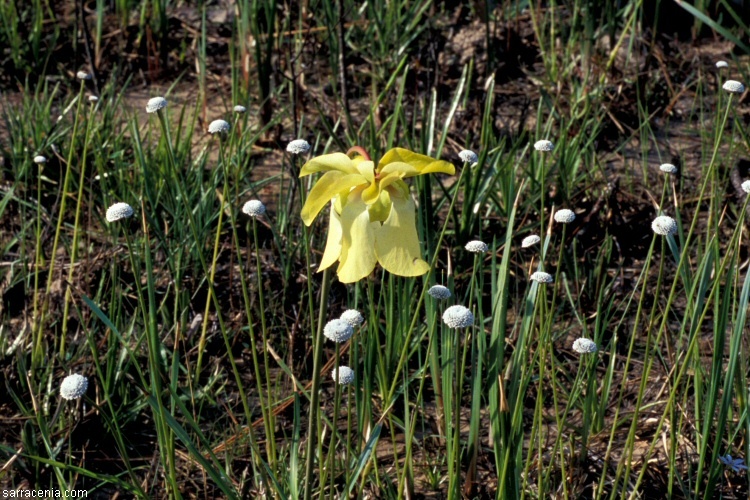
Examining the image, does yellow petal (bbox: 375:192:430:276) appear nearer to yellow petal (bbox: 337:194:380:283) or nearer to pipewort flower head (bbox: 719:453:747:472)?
yellow petal (bbox: 337:194:380:283)

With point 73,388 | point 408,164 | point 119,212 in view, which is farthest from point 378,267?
point 408,164

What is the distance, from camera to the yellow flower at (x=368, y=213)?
3.65 ft

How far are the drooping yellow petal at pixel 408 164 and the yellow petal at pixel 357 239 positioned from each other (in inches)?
2.3

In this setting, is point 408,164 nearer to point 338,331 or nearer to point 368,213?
point 368,213

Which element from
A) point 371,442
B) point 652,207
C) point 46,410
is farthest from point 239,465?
point 652,207

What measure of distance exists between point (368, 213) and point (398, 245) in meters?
0.06

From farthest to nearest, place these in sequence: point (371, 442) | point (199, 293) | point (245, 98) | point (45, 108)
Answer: point (245, 98), point (45, 108), point (199, 293), point (371, 442)

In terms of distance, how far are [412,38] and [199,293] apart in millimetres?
1620

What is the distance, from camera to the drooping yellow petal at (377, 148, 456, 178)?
1.11 m

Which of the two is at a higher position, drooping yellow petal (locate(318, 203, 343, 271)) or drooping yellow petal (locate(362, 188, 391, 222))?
drooping yellow petal (locate(362, 188, 391, 222))

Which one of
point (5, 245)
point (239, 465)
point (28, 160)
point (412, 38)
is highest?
point (412, 38)

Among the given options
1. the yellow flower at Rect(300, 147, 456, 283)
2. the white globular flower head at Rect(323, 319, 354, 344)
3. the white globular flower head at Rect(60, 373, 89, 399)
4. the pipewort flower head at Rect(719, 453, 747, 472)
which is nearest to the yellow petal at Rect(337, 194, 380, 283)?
the yellow flower at Rect(300, 147, 456, 283)

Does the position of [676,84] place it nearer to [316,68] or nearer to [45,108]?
[316,68]

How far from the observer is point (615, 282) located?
7.90 feet
